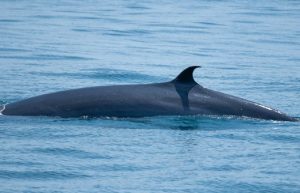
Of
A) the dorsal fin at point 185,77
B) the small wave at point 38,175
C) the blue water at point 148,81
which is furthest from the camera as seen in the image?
the dorsal fin at point 185,77

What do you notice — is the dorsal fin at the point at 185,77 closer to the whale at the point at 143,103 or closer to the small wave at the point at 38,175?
the whale at the point at 143,103

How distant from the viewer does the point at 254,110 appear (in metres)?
12.5

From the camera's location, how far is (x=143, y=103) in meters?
12.2

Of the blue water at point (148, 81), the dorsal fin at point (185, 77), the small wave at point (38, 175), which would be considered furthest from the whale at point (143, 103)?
the small wave at point (38, 175)

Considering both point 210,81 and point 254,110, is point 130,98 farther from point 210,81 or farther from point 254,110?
point 210,81

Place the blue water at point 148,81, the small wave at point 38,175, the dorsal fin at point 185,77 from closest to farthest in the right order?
the small wave at point 38,175, the blue water at point 148,81, the dorsal fin at point 185,77

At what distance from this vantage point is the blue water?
368 inches

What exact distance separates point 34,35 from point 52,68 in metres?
7.55

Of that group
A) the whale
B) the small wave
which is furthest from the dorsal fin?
the small wave

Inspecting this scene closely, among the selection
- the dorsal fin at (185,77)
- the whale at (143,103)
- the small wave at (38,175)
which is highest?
the dorsal fin at (185,77)

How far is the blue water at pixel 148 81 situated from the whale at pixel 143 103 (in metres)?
0.14

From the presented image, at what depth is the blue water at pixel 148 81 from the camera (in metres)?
9.35

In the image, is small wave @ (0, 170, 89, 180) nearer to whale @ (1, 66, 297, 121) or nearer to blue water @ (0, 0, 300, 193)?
blue water @ (0, 0, 300, 193)

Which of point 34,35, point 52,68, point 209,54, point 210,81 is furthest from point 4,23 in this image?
point 210,81
